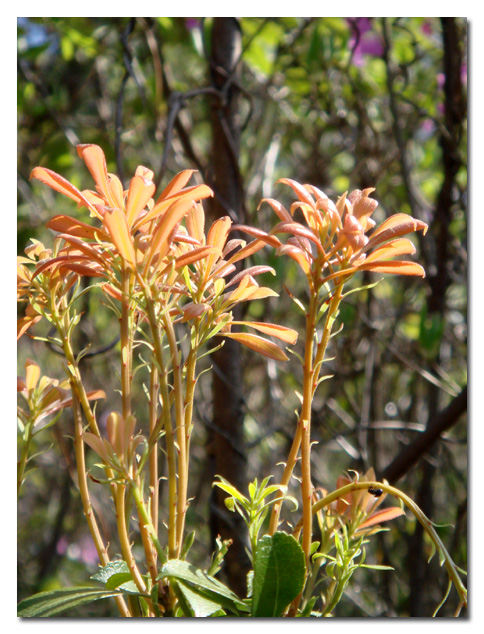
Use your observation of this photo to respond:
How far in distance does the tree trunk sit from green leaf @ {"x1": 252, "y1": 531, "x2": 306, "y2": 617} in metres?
0.33

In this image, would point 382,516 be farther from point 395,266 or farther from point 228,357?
point 228,357

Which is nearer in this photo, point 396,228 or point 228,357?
point 396,228

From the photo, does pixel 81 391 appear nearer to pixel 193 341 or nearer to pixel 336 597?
pixel 193 341

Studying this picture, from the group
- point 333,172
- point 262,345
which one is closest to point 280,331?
point 262,345

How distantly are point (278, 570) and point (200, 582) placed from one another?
1.4 inches

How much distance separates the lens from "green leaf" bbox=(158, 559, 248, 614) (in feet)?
0.88

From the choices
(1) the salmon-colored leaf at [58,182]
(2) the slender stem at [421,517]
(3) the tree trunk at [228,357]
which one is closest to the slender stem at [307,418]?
(2) the slender stem at [421,517]

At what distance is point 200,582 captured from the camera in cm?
28

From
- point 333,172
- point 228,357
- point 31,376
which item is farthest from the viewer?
point 333,172

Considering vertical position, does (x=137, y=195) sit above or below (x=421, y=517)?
above

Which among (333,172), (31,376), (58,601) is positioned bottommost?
(58,601)

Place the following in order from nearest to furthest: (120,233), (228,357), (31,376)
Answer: (120,233) → (31,376) → (228,357)

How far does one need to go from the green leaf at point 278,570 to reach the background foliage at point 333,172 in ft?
1.24
